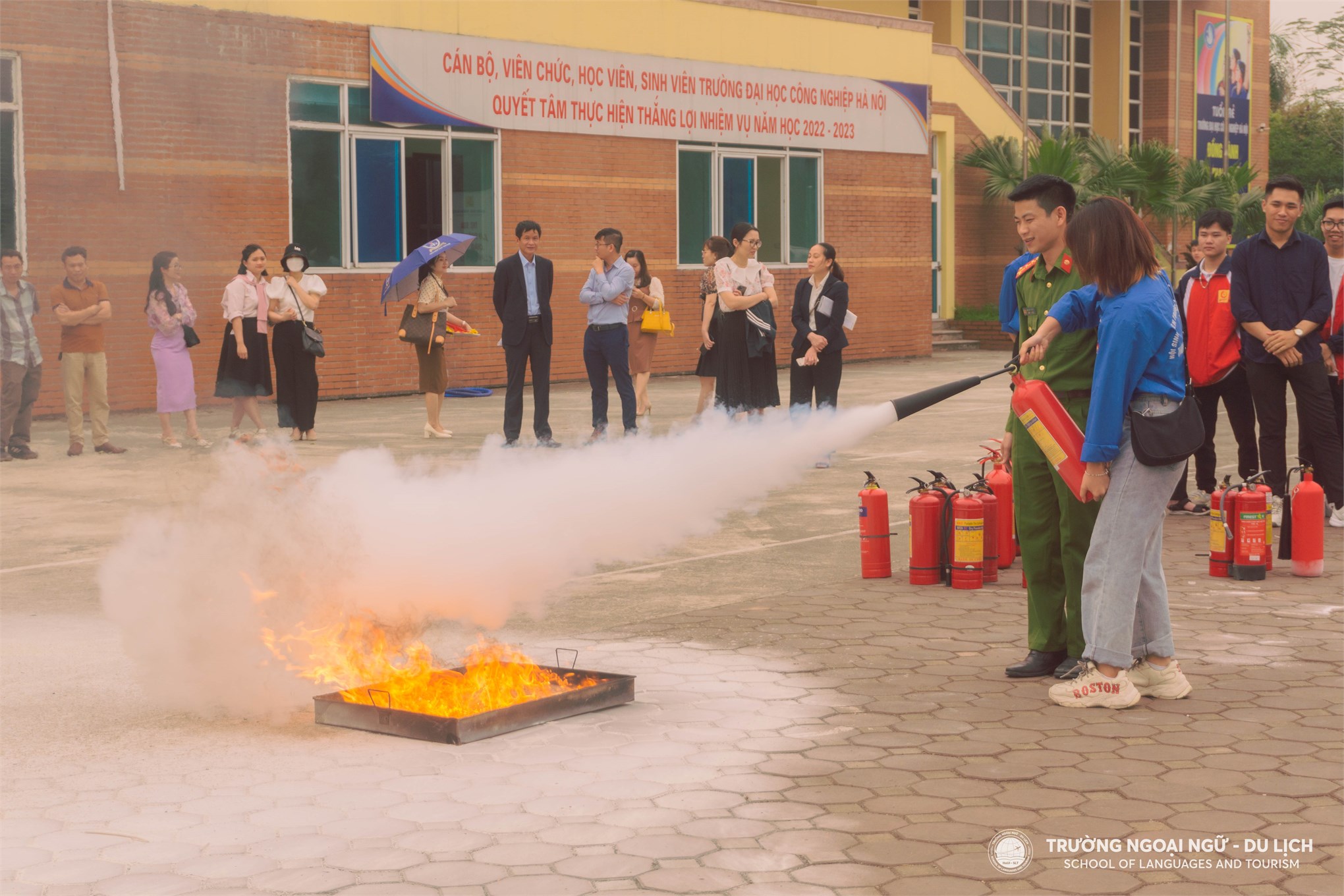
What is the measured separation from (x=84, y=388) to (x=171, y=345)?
3.28 ft

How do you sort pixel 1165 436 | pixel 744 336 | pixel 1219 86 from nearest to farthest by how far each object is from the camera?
pixel 1165 436
pixel 744 336
pixel 1219 86

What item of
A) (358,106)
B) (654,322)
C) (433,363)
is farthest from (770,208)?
(433,363)

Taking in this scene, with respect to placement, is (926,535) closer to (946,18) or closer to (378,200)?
(378,200)

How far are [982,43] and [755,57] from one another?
1405 centimetres

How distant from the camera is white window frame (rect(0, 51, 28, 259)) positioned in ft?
61.3

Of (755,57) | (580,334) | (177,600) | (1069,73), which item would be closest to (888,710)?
(177,600)

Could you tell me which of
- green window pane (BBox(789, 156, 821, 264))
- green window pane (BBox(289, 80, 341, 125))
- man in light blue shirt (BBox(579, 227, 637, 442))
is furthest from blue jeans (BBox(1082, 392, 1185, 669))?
green window pane (BBox(789, 156, 821, 264))

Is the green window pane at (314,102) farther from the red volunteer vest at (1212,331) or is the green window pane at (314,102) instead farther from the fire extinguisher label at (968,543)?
the fire extinguisher label at (968,543)

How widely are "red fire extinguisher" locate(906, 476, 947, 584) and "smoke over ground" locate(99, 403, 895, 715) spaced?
6.12 ft

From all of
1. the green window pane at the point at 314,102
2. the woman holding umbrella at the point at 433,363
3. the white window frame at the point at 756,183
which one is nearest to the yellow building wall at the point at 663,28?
the green window pane at the point at 314,102

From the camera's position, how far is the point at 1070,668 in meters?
6.86

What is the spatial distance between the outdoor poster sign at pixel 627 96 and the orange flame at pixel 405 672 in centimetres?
1694

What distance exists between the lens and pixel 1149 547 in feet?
21.4

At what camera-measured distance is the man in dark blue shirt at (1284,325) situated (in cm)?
1049
